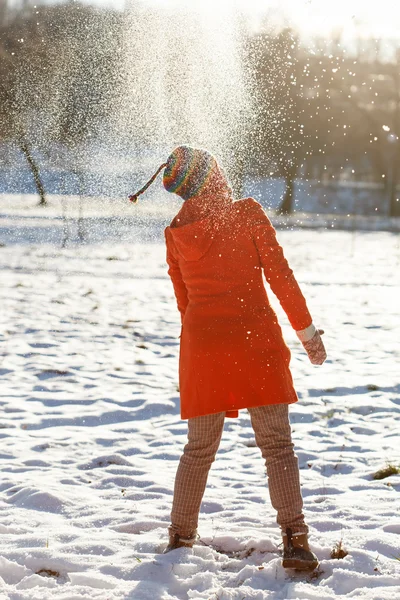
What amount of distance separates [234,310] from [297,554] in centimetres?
93

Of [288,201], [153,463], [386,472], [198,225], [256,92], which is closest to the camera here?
[198,225]

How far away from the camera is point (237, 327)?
329 cm

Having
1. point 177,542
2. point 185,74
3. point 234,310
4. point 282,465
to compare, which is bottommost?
point 177,542

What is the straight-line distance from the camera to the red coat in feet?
10.7

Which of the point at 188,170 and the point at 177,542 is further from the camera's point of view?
the point at 177,542

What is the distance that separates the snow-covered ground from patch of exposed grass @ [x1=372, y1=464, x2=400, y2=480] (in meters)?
0.05

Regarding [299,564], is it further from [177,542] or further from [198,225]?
[198,225]

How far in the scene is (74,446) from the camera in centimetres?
529

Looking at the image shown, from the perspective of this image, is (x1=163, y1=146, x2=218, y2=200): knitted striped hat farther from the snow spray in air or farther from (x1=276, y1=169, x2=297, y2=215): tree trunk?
(x1=276, y1=169, x2=297, y2=215): tree trunk

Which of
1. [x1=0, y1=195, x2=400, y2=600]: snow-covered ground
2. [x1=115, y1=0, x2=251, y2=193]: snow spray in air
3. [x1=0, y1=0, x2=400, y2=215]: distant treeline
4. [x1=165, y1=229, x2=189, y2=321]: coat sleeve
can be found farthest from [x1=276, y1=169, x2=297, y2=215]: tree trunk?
[x1=165, y1=229, x2=189, y2=321]: coat sleeve

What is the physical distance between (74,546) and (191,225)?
1.38 m

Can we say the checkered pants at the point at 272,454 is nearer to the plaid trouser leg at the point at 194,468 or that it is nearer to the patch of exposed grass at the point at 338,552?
the plaid trouser leg at the point at 194,468

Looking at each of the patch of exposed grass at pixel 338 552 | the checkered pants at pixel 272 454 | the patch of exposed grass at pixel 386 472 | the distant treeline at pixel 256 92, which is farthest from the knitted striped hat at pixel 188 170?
the distant treeline at pixel 256 92

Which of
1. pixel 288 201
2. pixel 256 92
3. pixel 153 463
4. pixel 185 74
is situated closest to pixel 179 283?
pixel 153 463
